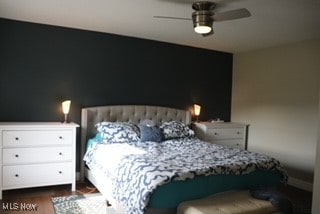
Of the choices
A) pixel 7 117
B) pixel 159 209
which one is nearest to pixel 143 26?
pixel 7 117

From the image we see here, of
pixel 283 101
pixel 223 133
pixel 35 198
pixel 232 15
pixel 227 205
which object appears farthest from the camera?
pixel 223 133

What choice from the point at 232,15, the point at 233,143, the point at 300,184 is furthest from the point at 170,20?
the point at 300,184

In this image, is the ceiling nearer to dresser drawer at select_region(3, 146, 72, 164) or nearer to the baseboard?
dresser drawer at select_region(3, 146, 72, 164)

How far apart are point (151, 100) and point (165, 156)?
1.80m

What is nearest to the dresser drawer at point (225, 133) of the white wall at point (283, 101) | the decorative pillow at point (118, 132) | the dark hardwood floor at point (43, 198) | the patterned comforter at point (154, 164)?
the white wall at point (283, 101)

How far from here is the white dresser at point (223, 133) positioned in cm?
486

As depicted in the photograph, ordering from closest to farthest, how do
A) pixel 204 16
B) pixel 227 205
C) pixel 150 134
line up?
pixel 227 205 < pixel 204 16 < pixel 150 134

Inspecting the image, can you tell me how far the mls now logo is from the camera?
121 inches

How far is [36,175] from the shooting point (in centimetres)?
349

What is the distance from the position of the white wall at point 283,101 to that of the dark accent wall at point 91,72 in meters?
0.63

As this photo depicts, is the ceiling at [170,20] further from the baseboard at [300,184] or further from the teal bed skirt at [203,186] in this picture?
the baseboard at [300,184]

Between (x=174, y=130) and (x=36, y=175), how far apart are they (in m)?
2.01

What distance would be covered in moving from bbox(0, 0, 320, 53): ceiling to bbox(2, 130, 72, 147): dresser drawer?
1.46m

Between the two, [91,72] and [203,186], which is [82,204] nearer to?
[203,186]
